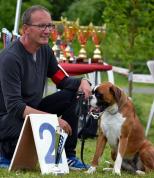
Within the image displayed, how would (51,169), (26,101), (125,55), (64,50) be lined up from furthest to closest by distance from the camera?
(125,55) → (64,50) → (26,101) → (51,169)

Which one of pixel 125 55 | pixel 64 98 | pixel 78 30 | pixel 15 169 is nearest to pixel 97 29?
pixel 78 30

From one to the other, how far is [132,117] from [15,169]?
3.85 feet

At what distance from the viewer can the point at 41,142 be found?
570 centimetres

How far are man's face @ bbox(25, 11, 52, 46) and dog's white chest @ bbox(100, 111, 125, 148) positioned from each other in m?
0.94

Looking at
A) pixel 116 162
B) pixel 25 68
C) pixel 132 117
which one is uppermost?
pixel 25 68

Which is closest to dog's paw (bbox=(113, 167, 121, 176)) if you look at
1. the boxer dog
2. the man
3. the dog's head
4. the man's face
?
the boxer dog

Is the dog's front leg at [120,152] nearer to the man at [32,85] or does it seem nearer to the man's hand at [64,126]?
the man at [32,85]

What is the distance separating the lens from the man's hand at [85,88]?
20.5 feet

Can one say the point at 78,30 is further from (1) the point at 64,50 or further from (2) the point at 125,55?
(2) the point at 125,55

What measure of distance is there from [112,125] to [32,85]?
2.69 feet

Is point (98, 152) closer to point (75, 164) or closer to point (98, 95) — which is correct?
point (75, 164)

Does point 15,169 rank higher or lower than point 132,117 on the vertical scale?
lower

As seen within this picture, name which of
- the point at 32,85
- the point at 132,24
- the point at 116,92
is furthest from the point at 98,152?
the point at 132,24

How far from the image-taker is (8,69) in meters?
5.84
